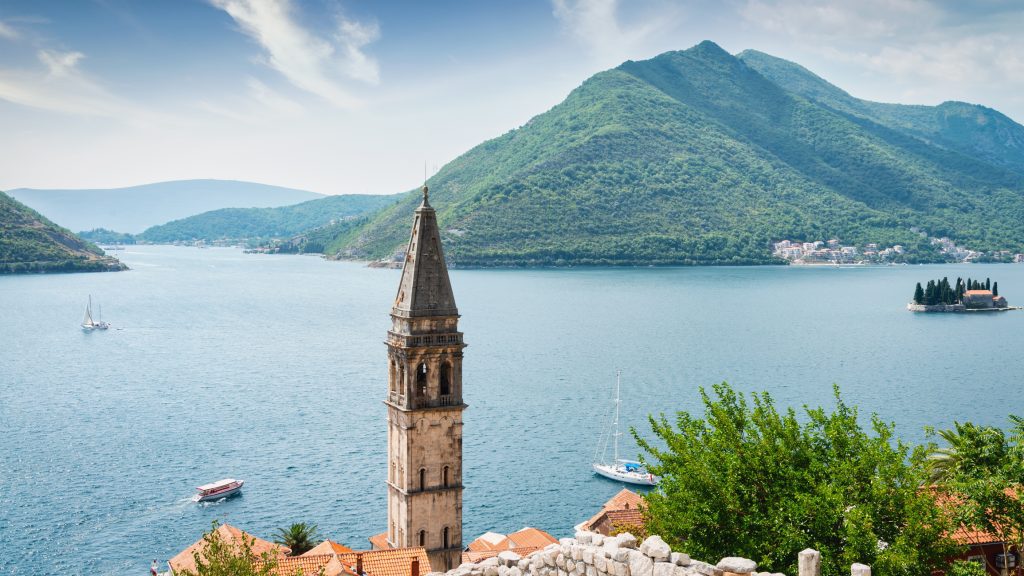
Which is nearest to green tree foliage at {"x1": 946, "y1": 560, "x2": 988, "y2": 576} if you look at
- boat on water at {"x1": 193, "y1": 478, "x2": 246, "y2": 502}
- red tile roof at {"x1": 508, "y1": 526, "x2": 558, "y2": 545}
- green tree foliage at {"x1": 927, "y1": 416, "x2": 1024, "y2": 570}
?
green tree foliage at {"x1": 927, "y1": 416, "x2": 1024, "y2": 570}

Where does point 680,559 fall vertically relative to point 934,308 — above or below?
above

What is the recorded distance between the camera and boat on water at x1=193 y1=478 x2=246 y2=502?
186ft

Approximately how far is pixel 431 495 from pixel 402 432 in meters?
2.71

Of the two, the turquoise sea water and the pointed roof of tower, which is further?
the turquoise sea water

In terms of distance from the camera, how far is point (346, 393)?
89062 millimetres

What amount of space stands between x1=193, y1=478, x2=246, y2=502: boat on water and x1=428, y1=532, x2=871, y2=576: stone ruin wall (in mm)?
46594

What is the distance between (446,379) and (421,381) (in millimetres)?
998

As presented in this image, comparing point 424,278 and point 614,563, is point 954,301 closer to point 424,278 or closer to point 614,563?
point 424,278

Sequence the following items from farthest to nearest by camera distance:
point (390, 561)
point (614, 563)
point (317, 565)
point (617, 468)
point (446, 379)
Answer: point (617, 468) < point (446, 379) < point (390, 561) < point (317, 565) < point (614, 563)

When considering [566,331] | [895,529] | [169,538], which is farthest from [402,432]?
[566,331]

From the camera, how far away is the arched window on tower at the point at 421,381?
3522 cm

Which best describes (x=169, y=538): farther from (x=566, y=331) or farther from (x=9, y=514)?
(x=566, y=331)

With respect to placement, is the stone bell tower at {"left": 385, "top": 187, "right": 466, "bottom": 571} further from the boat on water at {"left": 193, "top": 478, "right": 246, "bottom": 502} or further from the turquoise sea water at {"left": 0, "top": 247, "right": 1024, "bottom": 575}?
the boat on water at {"left": 193, "top": 478, "right": 246, "bottom": 502}

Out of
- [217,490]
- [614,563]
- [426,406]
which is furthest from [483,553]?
[614,563]
